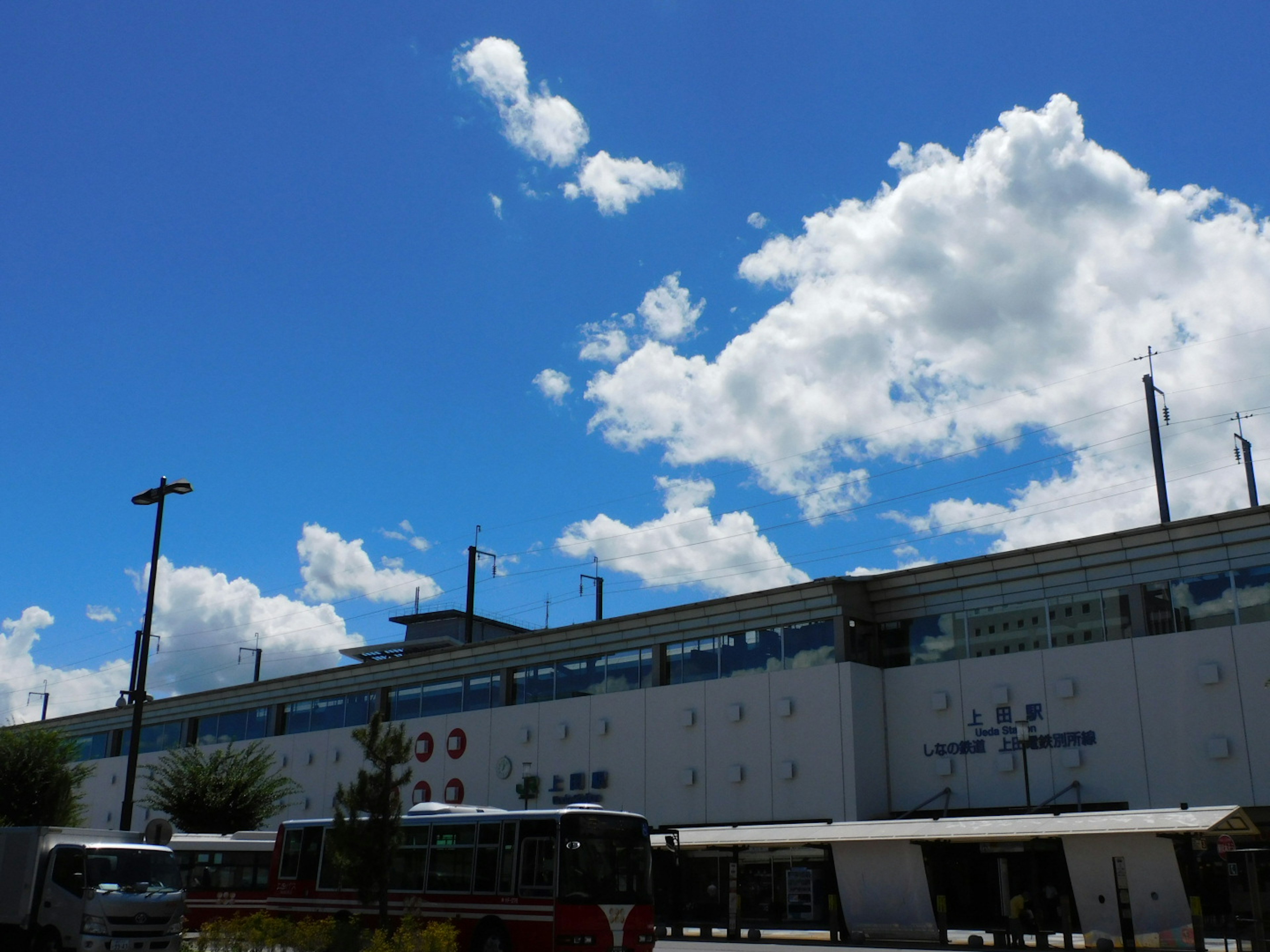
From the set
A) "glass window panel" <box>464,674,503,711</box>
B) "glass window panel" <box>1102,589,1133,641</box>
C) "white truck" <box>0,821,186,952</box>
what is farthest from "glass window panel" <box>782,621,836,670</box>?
"white truck" <box>0,821,186,952</box>

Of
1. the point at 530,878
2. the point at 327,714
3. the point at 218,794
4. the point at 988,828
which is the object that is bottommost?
the point at 530,878

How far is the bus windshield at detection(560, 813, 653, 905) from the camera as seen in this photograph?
66.0 feet

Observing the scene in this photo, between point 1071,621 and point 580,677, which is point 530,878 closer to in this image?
point 1071,621

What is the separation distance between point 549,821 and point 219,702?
150 feet

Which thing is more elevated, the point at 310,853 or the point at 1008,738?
the point at 1008,738

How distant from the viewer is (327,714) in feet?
182

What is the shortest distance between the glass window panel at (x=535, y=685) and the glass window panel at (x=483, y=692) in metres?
0.87

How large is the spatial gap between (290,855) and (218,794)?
2093cm

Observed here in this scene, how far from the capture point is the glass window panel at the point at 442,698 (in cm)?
4991

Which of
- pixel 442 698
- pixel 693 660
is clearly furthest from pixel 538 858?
pixel 442 698

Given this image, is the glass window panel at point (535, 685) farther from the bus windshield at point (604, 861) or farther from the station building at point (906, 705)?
the bus windshield at point (604, 861)

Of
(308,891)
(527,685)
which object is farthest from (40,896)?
(527,685)

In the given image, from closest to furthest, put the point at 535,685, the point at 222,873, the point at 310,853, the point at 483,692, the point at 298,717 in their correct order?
the point at 310,853
the point at 222,873
the point at 535,685
the point at 483,692
the point at 298,717

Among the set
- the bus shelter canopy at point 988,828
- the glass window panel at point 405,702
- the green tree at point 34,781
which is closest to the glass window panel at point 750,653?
the bus shelter canopy at point 988,828
